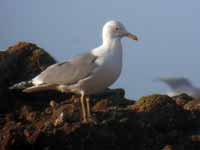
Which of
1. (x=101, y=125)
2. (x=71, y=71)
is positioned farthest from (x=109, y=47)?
(x=101, y=125)

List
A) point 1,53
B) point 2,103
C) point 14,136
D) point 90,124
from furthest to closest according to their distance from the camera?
point 1,53 < point 2,103 < point 90,124 < point 14,136

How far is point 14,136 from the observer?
913cm

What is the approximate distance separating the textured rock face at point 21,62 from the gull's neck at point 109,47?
1.97 metres

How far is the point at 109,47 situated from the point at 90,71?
1.71 feet

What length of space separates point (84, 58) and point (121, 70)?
677mm

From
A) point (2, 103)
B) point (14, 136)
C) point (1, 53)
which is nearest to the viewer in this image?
point (14, 136)

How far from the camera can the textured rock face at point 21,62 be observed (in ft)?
40.7

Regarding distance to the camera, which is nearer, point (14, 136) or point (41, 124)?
point (14, 136)

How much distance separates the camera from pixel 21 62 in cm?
1286

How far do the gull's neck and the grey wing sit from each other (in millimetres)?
128

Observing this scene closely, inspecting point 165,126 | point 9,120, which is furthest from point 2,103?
point 165,126

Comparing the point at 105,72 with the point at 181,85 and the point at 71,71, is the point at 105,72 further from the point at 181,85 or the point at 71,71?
the point at 181,85

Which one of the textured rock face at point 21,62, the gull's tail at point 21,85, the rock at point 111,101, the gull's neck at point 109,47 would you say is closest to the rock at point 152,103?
the rock at point 111,101

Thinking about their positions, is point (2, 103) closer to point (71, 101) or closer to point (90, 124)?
point (71, 101)
